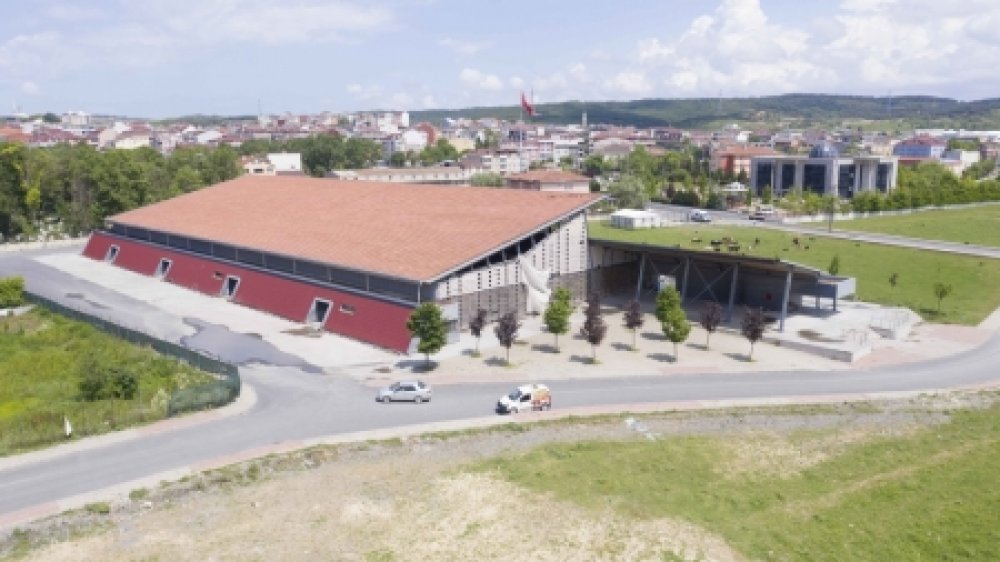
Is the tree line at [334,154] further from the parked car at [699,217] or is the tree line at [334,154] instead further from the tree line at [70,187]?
the parked car at [699,217]

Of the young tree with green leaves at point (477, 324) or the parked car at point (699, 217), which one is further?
the parked car at point (699, 217)

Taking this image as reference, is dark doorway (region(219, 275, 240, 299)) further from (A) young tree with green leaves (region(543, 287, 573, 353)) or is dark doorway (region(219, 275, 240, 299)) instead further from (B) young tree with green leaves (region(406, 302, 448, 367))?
(A) young tree with green leaves (region(543, 287, 573, 353))

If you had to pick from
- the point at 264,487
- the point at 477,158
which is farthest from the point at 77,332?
the point at 477,158

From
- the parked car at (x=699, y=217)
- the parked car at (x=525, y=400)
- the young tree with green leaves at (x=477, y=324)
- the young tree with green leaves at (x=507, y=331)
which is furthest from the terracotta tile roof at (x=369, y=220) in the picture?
the parked car at (x=699, y=217)

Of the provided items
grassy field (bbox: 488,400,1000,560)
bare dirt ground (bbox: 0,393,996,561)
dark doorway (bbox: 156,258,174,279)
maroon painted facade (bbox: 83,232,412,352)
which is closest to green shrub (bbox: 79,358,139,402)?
bare dirt ground (bbox: 0,393,996,561)

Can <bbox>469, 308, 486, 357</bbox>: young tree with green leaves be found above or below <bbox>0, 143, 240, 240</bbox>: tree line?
below
